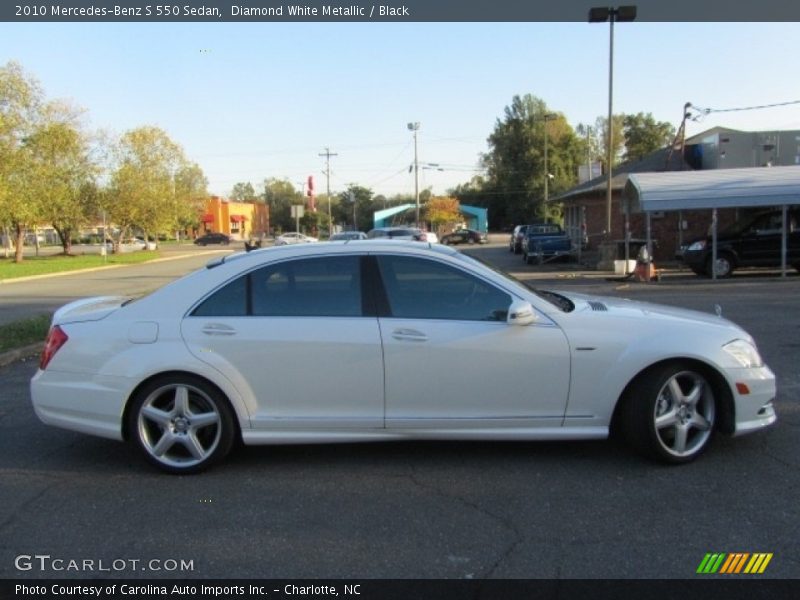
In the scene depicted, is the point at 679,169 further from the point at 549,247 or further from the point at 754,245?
the point at 754,245

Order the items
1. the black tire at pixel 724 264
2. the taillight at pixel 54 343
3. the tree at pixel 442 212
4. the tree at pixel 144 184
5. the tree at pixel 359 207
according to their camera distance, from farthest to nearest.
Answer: the tree at pixel 359 207, the tree at pixel 442 212, the tree at pixel 144 184, the black tire at pixel 724 264, the taillight at pixel 54 343

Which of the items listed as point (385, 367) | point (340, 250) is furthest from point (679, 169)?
point (385, 367)

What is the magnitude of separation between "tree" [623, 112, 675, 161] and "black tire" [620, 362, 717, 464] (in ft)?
299

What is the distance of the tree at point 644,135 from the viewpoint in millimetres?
90875

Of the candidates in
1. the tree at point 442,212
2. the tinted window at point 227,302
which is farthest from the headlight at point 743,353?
the tree at point 442,212

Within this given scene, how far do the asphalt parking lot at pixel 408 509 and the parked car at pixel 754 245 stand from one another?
1456cm

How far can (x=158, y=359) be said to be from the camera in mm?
4477

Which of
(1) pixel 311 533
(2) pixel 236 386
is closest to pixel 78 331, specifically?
(2) pixel 236 386

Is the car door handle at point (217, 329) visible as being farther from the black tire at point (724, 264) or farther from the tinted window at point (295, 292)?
the black tire at point (724, 264)

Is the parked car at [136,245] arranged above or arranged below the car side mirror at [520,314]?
above
